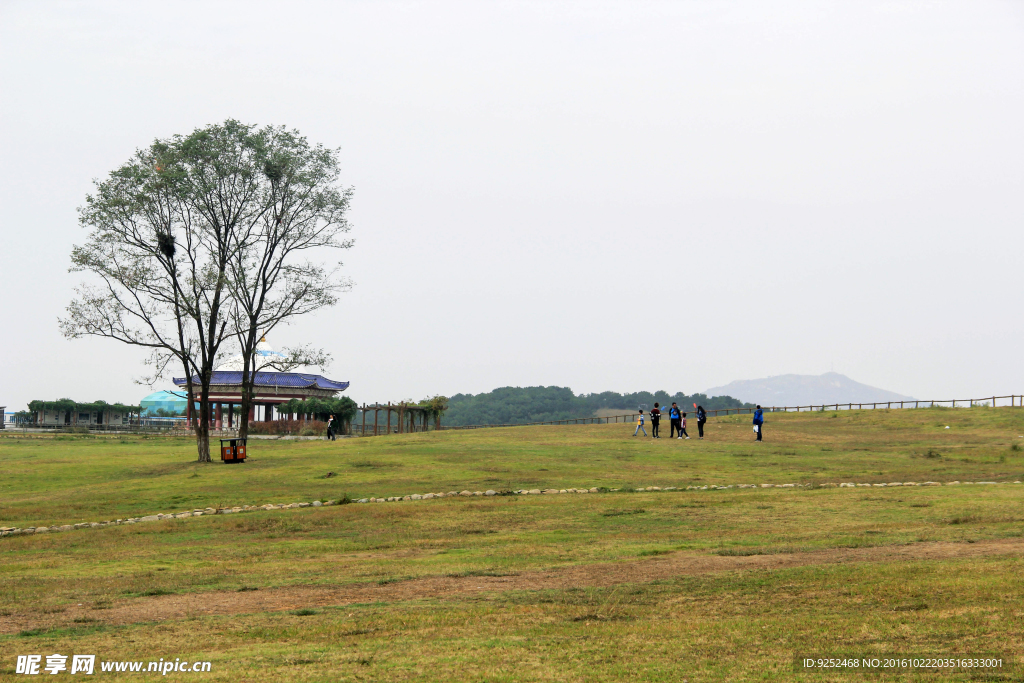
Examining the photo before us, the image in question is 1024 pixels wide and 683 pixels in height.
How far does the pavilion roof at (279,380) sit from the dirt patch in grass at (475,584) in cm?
7424

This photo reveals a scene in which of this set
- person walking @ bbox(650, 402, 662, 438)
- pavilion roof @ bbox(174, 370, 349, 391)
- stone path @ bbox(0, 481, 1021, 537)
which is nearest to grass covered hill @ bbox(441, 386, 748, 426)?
pavilion roof @ bbox(174, 370, 349, 391)

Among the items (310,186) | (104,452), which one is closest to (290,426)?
(104,452)

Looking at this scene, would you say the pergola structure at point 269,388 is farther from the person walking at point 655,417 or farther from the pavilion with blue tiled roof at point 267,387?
the person walking at point 655,417

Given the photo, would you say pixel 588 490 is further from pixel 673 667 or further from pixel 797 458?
pixel 673 667

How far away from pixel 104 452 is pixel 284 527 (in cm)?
3897

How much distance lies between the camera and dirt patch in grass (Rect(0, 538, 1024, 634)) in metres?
12.6

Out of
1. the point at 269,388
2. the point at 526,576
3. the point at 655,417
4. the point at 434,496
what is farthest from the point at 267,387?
the point at 526,576

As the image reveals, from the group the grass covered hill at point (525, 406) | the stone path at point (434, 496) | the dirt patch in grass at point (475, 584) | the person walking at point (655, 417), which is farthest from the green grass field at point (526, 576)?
the grass covered hill at point (525, 406)

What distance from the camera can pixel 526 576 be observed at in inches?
579

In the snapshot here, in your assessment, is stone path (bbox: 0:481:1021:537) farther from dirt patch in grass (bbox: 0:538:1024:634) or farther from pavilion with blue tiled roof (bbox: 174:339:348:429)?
pavilion with blue tiled roof (bbox: 174:339:348:429)

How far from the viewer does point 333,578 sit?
15.2 m

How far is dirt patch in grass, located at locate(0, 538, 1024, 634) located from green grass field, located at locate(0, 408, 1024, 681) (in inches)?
2.6

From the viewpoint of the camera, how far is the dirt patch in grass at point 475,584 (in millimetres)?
12594

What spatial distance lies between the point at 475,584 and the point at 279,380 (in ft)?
257
